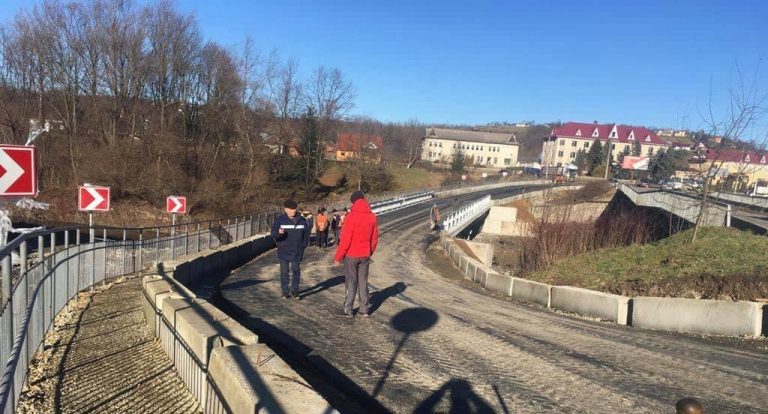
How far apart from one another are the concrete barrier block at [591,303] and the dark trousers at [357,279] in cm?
444

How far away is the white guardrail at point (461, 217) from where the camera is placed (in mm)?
30125

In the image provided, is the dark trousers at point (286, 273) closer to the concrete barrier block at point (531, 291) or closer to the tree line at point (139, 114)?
the concrete barrier block at point (531, 291)

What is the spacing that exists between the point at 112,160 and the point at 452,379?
43.8 meters

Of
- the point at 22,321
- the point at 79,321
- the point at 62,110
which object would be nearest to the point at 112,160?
the point at 62,110

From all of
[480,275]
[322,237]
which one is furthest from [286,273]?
[322,237]

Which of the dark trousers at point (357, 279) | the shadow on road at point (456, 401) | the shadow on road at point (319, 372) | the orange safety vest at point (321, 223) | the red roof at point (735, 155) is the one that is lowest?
the orange safety vest at point (321, 223)

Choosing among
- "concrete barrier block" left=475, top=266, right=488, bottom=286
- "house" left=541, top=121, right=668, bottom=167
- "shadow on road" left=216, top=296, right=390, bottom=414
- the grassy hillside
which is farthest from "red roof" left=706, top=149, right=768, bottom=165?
"house" left=541, top=121, right=668, bottom=167

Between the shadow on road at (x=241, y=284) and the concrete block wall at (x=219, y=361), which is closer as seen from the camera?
the concrete block wall at (x=219, y=361)

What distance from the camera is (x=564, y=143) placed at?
14512 centimetres

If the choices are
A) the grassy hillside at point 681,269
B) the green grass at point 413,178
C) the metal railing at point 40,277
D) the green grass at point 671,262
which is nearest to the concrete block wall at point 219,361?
the metal railing at point 40,277

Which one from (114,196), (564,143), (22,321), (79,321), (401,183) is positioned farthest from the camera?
(564,143)

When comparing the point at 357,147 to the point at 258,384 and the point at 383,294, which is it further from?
the point at 258,384

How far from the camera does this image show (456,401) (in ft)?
16.8

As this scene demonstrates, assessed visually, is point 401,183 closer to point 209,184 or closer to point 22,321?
point 209,184
